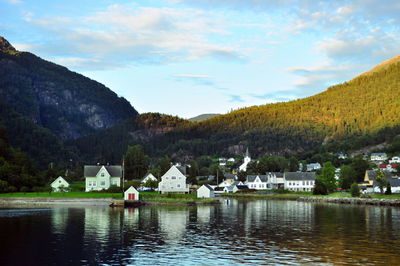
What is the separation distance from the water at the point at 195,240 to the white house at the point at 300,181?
89799 millimetres

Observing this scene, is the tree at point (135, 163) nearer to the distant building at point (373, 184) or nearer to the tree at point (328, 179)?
the tree at point (328, 179)

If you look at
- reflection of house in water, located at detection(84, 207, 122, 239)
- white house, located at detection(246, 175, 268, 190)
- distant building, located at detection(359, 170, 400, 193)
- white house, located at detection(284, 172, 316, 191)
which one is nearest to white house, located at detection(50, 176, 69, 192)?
reflection of house in water, located at detection(84, 207, 122, 239)

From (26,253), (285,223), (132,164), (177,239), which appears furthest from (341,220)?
(132,164)

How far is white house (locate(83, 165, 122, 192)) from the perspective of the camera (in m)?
109

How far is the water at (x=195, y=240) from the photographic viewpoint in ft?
104

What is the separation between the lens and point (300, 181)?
150375 mm

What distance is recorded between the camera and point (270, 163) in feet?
585

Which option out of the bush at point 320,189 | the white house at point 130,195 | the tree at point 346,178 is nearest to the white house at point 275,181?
the tree at point 346,178

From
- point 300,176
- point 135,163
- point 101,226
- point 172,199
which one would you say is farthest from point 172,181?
point 300,176

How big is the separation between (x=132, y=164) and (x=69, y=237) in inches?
4084

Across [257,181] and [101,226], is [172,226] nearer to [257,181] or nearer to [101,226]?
[101,226]

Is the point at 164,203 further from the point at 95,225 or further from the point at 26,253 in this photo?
the point at 26,253

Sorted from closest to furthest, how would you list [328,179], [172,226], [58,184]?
[172,226] < [58,184] < [328,179]

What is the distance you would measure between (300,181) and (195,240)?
115 meters
